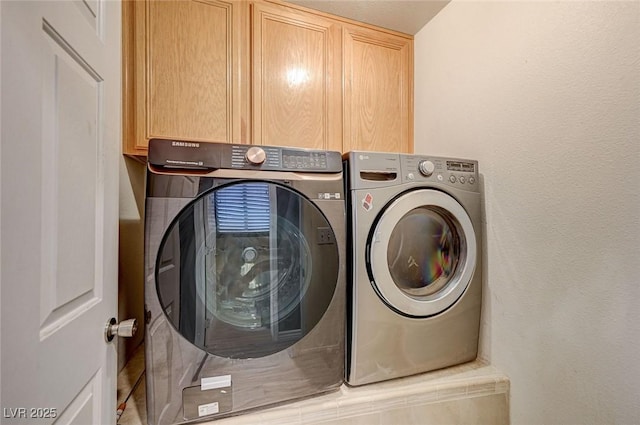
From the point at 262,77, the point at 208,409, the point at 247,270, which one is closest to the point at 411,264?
the point at 247,270

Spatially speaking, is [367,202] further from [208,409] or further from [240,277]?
[208,409]

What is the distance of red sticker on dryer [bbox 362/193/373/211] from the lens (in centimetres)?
106

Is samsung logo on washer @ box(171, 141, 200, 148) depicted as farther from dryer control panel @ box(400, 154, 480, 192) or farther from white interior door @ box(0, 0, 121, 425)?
dryer control panel @ box(400, 154, 480, 192)

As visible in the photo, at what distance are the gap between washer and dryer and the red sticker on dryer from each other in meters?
0.66

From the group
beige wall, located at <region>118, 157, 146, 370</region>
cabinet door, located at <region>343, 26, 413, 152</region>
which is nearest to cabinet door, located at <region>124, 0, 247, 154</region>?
beige wall, located at <region>118, 157, 146, 370</region>

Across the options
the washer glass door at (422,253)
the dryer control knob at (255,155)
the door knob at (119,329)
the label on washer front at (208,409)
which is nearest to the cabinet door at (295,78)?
the dryer control knob at (255,155)

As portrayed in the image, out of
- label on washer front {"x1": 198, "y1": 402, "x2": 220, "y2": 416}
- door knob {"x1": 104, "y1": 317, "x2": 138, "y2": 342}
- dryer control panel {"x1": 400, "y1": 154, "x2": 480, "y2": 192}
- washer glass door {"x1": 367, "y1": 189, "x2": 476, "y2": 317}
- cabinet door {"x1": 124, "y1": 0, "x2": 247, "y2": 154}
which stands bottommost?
label on washer front {"x1": 198, "y1": 402, "x2": 220, "y2": 416}

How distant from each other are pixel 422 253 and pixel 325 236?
0.46 meters

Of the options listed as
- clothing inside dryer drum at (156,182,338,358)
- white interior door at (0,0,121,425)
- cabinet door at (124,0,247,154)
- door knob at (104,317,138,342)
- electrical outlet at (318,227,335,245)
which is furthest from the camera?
cabinet door at (124,0,247,154)

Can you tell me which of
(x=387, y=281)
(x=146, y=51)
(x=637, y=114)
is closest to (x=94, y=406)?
(x=387, y=281)

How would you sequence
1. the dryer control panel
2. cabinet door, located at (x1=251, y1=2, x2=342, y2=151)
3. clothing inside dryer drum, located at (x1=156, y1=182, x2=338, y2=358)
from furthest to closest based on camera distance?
cabinet door, located at (x1=251, y1=2, x2=342, y2=151)
the dryer control panel
clothing inside dryer drum, located at (x1=156, y1=182, x2=338, y2=358)

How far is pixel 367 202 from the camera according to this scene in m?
1.07

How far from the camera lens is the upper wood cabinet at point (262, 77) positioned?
4.18 ft

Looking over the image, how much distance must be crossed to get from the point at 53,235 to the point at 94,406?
17.9 inches
